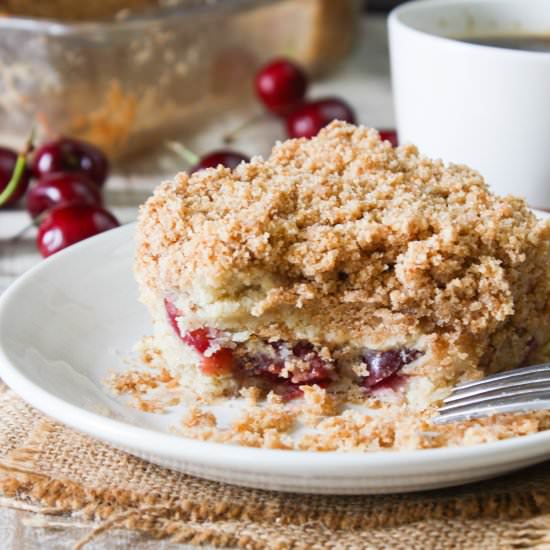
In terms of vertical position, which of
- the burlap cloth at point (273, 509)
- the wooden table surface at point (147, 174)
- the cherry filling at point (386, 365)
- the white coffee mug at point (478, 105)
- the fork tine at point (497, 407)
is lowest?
the wooden table surface at point (147, 174)

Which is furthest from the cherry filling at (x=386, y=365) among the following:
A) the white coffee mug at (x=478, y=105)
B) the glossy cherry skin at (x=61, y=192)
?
the glossy cherry skin at (x=61, y=192)

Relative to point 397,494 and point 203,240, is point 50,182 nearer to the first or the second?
point 203,240

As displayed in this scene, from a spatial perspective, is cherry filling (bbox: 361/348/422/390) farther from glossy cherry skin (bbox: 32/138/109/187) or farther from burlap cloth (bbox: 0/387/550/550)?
glossy cherry skin (bbox: 32/138/109/187)

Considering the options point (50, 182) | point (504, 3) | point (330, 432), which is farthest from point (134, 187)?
point (330, 432)

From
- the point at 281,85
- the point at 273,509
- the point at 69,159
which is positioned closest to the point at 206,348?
the point at 273,509

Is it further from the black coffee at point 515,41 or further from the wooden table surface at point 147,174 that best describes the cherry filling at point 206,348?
the black coffee at point 515,41

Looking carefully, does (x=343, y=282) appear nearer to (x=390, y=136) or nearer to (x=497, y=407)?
(x=497, y=407)

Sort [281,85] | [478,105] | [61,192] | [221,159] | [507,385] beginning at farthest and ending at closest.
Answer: [281,85]
[221,159]
[61,192]
[478,105]
[507,385]
